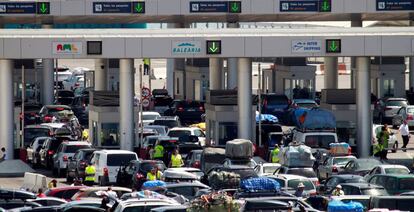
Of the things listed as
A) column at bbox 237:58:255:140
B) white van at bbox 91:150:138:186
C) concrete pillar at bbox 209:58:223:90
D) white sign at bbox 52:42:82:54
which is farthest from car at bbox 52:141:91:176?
concrete pillar at bbox 209:58:223:90

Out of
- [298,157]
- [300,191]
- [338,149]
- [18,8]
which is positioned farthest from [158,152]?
[18,8]

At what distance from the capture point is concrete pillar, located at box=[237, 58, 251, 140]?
2298 inches

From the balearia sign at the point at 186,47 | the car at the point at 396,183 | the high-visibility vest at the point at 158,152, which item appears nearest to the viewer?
the car at the point at 396,183

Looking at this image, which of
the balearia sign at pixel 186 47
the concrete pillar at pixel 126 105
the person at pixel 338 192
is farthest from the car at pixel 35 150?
the person at pixel 338 192

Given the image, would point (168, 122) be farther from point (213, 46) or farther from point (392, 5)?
point (392, 5)

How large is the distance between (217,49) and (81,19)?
74.5 feet

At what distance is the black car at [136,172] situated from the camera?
46969mm

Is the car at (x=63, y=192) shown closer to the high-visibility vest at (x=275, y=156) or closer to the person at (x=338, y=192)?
the person at (x=338, y=192)

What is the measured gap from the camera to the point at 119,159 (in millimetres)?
50312

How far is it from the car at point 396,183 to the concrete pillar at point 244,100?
16019 millimetres

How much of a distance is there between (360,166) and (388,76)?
1309 inches

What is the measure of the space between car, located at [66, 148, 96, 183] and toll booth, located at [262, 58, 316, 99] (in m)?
30.6

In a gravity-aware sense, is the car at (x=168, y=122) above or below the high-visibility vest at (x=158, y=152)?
above

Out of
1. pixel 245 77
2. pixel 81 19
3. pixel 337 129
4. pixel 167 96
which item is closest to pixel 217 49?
pixel 245 77
